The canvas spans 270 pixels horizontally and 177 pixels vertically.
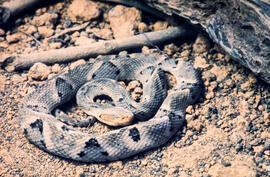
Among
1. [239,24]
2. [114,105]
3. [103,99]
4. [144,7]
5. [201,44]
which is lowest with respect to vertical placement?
[103,99]

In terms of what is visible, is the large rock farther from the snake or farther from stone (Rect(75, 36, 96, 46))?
stone (Rect(75, 36, 96, 46))

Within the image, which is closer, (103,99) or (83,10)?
(103,99)

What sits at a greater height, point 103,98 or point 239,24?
point 239,24

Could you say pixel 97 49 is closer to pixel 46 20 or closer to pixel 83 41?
pixel 83 41

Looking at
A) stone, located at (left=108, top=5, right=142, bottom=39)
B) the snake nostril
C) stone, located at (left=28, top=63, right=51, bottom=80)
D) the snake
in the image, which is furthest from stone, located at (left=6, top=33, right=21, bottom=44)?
the snake nostril

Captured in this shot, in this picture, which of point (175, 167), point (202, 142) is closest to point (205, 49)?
point (202, 142)

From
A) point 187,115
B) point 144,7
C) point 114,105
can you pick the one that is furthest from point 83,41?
point 187,115
